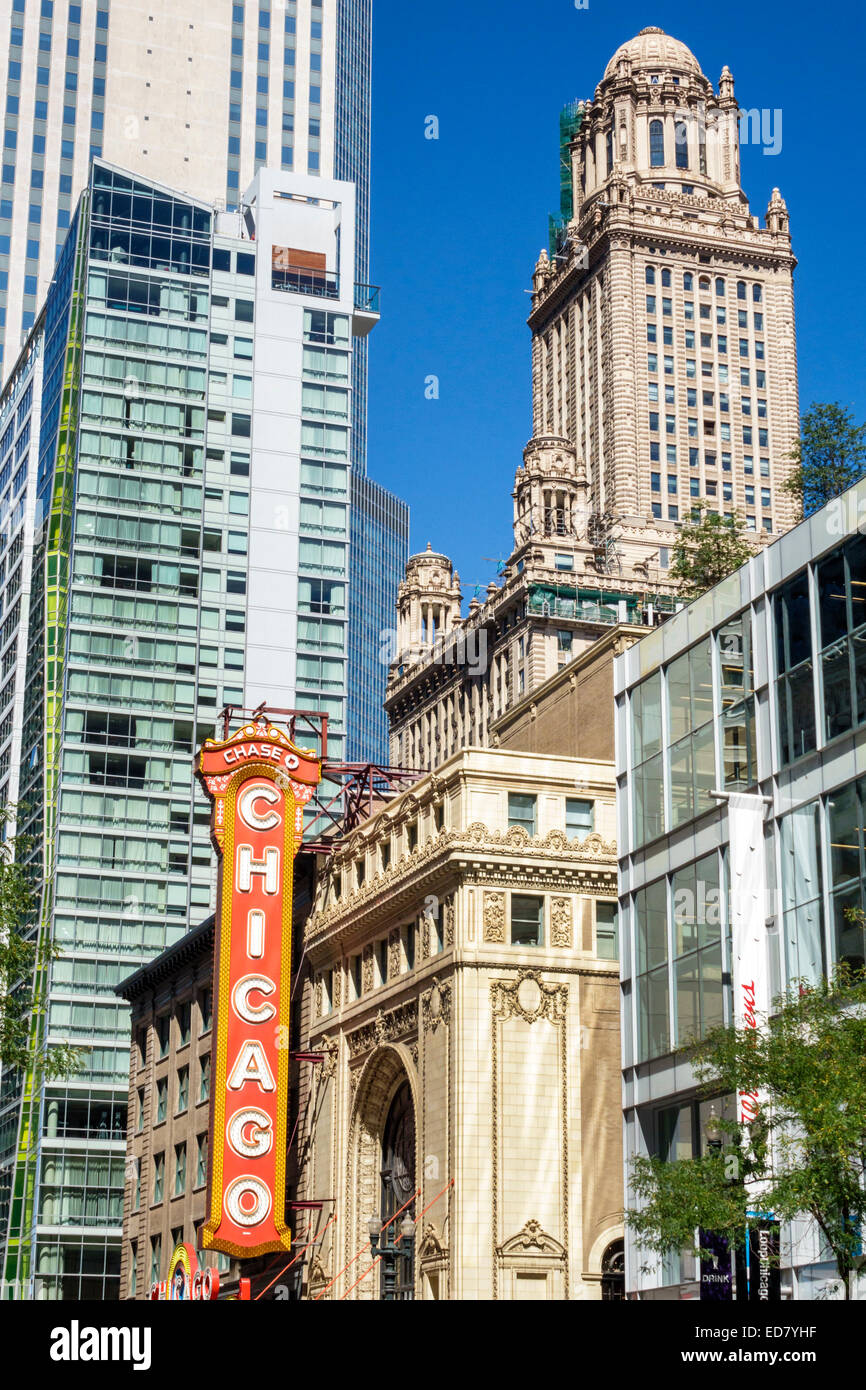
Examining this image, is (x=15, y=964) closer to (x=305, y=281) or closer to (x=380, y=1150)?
(x=380, y=1150)

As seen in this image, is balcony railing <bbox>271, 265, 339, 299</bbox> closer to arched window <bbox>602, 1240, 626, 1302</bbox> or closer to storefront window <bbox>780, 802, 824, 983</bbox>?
arched window <bbox>602, 1240, 626, 1302</bbox>

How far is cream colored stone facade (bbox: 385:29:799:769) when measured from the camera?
145125 mm

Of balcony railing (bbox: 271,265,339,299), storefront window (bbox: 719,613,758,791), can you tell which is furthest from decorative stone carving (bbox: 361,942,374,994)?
balcony railing (bbox: 271,265,339,299)

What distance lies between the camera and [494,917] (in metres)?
60.0

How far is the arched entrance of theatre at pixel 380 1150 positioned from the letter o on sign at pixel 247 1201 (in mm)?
3592

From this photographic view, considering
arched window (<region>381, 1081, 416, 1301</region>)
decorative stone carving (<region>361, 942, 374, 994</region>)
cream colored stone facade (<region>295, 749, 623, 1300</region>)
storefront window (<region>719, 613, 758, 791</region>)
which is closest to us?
storefront window (<region>719, 613, 758, 791</region>)

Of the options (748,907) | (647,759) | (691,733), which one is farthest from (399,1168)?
(748,907)

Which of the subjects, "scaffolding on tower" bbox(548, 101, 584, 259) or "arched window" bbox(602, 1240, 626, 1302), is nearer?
"arched window" bbox(602, 1240, 626, 1302)

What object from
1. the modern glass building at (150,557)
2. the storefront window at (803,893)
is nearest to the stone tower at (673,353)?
the modern glass building at (150,557)

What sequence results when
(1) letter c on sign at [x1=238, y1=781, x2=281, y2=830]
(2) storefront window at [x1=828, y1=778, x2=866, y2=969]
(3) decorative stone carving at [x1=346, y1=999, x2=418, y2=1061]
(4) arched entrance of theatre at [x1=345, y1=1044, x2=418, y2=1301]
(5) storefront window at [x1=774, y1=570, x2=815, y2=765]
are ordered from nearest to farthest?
(2) storefront window at [x1=828, y1=778, x2=866, y2=969]
(5) storefront window at [x1=774, y1=570, x2=815, y2=765]
(3) decorative stone carving at [x1=346, y1=999, x2=418, y2=1061]
(4) arched entrance of theatre at [x1=345, y1=1044, x2=418, y2=1301]
(1) letter c on sign at [x1=238, y1=781, x2=281, y2=830]

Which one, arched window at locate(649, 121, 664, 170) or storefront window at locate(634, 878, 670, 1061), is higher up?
arched window at locate(649, 121, 664, 170)

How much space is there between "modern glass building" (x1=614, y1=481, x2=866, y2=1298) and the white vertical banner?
93mm

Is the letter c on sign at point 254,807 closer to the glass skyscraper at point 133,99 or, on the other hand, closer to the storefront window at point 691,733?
the storefront window at point 691,733

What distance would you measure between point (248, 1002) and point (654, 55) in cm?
13580
